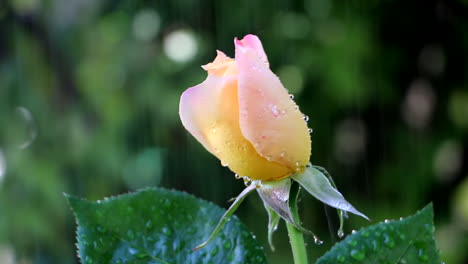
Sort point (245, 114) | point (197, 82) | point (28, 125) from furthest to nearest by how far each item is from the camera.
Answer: point (28, 125) < point (197, 82) < point (245, 114)

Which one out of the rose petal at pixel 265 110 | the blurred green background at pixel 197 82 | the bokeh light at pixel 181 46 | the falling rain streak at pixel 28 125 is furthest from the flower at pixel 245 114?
the falling rain streak at pixel 28 125

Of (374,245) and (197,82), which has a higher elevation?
(374,245)

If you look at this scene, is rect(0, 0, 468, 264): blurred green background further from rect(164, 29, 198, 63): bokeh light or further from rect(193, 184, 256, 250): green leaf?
rect(193, 184, 256, 250): green leaf

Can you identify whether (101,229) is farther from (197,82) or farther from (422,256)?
(197,82)

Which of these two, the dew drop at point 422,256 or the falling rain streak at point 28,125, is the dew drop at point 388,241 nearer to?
the dew drop at point 422,256

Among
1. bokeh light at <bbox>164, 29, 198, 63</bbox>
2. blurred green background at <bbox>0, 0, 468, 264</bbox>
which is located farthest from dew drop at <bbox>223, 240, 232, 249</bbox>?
bokeh light at <bbox>164, 29, 198, 63</bbox>

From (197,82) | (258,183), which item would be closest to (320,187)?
(258,183)

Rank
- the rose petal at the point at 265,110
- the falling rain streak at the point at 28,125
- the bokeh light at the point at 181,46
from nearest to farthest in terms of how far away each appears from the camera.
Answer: the rose petal at the point at 265,110, the bokeh light at the point at 181,46, the falling rain streak at the point at 28,125

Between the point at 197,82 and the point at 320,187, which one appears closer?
the point at 320,187
